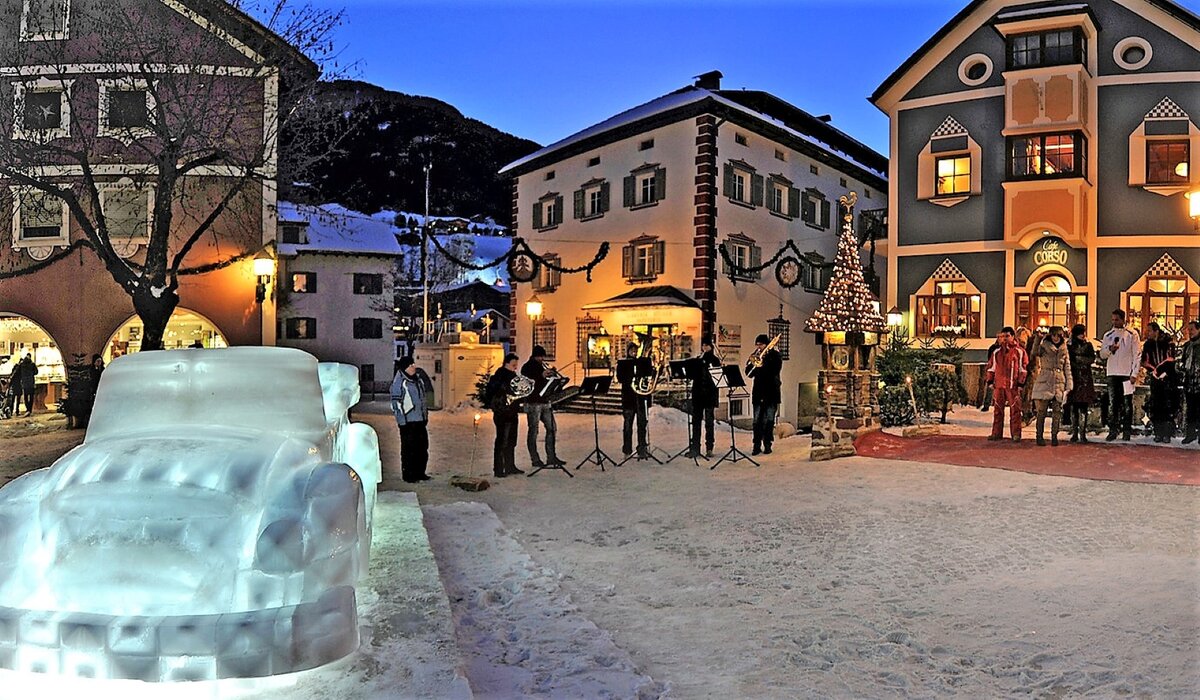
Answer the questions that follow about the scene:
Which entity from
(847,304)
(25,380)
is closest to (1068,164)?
(847,304)

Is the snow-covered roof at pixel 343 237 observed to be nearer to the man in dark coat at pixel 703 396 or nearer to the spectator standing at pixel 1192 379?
the man in dark coat at pixel 703 396

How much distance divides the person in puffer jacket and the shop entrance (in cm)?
984

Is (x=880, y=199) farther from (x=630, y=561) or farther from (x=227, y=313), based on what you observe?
(x=630, y=561)

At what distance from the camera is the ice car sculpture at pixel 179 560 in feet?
10.1

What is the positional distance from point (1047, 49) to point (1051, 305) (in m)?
6.47

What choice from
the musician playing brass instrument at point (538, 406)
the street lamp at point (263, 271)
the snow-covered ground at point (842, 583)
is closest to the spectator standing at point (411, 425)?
the snow-covered ground at point (842, 583)

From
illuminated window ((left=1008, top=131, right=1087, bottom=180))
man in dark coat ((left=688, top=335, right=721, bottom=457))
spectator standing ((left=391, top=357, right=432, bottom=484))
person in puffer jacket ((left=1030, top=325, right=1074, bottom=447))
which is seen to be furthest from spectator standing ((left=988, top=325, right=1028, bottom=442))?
illuminated window ((left=1008, top=131, right=1087, bottom=180))

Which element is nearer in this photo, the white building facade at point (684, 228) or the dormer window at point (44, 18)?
the dormer window at point (44, 18)

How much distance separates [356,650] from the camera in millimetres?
3559

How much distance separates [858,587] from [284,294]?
34.0 m

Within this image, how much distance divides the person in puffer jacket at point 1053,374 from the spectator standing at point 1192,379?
5.38 feet

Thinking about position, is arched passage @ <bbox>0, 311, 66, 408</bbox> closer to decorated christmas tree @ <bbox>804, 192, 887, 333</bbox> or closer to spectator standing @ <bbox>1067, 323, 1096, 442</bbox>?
decorated christmas tree @ <bbox>804, 192, 887, 333</bbox>

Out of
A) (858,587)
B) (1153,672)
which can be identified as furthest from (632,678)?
(1153,672)

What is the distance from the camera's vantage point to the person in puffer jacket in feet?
36.3
